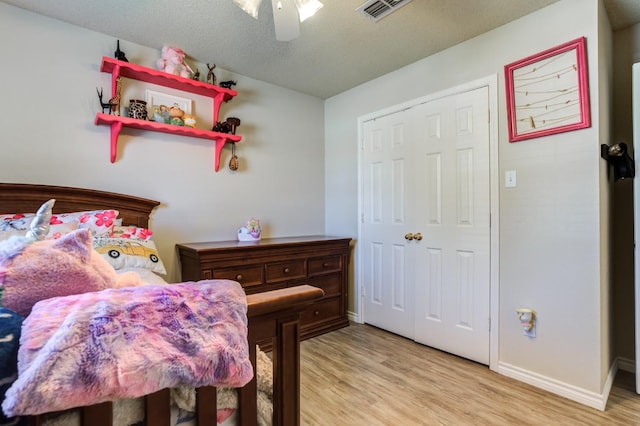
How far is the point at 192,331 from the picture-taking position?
64 centimetres

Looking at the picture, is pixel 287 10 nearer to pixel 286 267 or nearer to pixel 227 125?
pixel 227 125

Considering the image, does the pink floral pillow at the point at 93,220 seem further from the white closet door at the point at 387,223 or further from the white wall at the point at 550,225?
the white wall at the point at 550,225

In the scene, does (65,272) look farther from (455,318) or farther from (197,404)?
(455,318)

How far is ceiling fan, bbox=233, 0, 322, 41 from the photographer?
153 centimetres

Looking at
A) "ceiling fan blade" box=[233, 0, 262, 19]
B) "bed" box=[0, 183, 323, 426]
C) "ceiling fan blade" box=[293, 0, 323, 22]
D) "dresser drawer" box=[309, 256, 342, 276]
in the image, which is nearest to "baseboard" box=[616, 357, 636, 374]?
"dresser drawer" box=[309, 256, 342, 276]

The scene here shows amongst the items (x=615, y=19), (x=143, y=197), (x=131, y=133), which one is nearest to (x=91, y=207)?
(x=143, y=197)

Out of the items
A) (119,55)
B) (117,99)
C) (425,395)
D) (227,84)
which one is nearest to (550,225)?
(425,395)

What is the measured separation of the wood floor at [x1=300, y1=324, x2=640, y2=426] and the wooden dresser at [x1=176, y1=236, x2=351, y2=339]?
1.66 feet

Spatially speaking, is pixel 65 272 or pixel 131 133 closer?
pixel 65 272

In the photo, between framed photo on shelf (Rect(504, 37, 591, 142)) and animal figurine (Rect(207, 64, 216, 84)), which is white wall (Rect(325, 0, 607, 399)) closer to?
framed photo on shelf (Rect(504, 37, 591, 142))

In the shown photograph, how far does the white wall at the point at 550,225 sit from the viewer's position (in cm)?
179

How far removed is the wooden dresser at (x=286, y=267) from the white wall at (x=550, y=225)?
4.60ft

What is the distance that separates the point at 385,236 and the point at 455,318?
899 mm

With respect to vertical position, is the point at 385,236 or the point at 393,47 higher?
the point at 393,47
